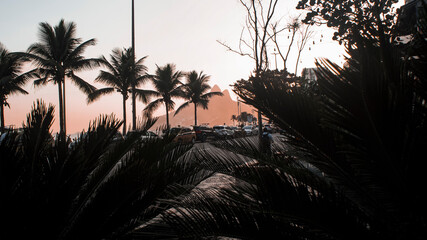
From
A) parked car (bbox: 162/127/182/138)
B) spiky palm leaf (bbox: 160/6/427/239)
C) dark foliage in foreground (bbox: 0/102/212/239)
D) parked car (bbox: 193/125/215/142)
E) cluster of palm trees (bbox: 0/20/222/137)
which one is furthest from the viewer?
parked car (bbox: 193/125/215/142)

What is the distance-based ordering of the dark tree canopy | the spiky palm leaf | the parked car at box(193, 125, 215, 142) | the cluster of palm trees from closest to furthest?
the spiky palm leaf
the dark tree canopy
the cluster of palm trees
the parked car at box(193, 125, 215, 142)

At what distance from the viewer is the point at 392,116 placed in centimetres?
154

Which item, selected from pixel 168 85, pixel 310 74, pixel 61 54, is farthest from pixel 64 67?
pixel 310 74

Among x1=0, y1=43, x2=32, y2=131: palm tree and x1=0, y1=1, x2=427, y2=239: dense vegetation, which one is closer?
x1=0, y1=1, x2=427, y2=239: dense vegetation

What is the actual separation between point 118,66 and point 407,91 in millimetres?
23792

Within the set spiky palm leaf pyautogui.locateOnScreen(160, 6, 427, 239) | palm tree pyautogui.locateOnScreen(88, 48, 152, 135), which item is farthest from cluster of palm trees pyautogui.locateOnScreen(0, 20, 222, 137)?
spiky palm leaf pyautogui.locateOnScreen(160, 6, 427, 239)

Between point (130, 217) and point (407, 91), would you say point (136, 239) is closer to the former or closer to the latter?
point (130, 217)

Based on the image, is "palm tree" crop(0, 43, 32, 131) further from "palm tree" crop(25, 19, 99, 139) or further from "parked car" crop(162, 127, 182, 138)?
"parked car" crop(162, 127, 182, 138)

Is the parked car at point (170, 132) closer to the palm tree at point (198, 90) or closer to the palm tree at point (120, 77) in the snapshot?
the palm tree at point (120, 77)

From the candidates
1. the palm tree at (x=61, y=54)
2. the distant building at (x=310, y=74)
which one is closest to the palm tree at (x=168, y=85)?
the palm tree at (x=61, y=54)

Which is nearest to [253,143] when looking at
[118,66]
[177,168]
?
[177,168]

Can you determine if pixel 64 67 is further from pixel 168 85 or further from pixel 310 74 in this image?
pixel 310 74

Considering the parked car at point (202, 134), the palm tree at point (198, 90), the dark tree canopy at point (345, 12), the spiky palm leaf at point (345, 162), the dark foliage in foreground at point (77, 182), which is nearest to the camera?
the spiky palm leaf at point (345, 162)

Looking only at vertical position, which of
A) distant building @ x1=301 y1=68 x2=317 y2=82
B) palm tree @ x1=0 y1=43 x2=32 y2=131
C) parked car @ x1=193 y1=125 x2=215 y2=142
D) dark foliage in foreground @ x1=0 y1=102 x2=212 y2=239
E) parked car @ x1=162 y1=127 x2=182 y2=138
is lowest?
parked car @ x1=193 y1=125 x2=215 y2=142
